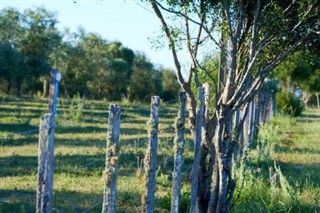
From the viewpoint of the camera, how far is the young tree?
4.71 meters

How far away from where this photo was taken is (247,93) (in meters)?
4.96

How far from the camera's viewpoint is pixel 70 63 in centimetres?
4106

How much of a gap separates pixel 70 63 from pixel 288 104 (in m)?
23.6

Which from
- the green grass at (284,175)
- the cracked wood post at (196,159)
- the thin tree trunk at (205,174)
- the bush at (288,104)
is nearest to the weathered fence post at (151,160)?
the cracked wood post at (196,159)

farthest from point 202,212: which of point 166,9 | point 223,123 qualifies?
point 166,9

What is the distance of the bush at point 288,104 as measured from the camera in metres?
21.4

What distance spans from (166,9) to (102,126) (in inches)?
469

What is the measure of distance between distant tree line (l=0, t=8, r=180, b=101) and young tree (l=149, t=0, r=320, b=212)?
82.5 ft

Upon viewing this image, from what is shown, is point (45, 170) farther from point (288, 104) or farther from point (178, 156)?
point (288, 104)

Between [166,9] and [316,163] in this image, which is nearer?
[166,9]

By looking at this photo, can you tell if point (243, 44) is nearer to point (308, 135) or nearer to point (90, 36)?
point (308, 135)

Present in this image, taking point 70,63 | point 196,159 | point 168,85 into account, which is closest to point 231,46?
point 196,159

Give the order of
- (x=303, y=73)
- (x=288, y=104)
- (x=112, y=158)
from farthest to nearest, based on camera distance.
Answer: (x=303, y=73), (x=288, y=104), (x=112, y=158)

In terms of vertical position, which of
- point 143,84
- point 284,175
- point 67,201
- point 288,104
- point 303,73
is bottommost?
point 67,201
